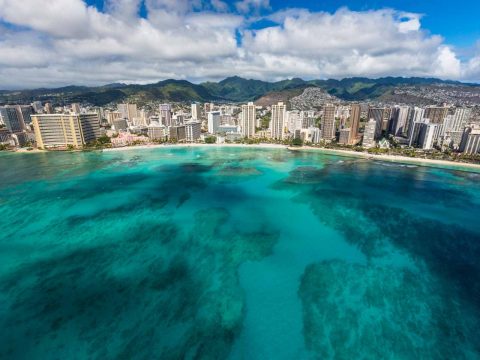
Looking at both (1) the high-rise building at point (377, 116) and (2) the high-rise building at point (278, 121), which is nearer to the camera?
(1) the high-rise building at point (377, 116)

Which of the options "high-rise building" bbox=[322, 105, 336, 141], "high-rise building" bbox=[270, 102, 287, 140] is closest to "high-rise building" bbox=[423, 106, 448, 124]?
"high-rise building" bbox=[322, 105, 336, 141]

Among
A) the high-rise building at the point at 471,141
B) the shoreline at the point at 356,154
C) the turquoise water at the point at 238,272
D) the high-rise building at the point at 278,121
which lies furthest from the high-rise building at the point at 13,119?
the high-rise building at the point at 471,141

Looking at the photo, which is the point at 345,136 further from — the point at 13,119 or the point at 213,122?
the point at 13,119

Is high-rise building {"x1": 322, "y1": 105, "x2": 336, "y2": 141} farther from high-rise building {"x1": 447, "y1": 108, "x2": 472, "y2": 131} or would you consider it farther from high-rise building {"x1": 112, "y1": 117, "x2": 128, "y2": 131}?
high-rise building {"x1": 112, "y1": 117, "x2": 128, "y2": 131}

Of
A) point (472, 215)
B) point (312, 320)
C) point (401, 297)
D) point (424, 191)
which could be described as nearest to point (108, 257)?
point (312, 320)

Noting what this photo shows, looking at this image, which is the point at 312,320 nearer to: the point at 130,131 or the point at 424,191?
the point at 424,191

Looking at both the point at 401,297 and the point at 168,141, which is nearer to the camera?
the point at 401,297

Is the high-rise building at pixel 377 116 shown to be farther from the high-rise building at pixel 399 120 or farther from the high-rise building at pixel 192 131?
the high-rise building at pixel 192 131
